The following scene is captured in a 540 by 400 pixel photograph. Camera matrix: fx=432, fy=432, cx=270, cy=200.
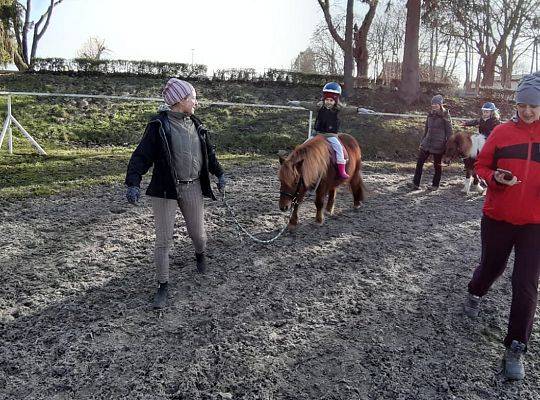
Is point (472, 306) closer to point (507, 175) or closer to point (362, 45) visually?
point (507, 175)

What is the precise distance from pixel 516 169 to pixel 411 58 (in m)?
15.8

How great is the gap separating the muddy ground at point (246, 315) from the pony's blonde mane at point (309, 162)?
0.87 m

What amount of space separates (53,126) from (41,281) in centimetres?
965

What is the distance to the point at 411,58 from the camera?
57.0 feet

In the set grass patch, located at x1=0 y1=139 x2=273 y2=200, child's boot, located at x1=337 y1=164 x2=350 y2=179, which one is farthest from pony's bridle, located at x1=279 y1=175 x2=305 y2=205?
grass patch, located at x1=0 y1=139 x2=273 y2=200

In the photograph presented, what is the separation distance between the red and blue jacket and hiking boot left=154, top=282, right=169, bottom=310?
9.15 ft

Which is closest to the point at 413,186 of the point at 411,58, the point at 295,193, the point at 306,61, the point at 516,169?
the point at 295,193

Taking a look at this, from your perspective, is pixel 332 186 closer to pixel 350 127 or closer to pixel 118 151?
pixel 118 151

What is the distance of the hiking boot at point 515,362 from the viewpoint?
121 inches

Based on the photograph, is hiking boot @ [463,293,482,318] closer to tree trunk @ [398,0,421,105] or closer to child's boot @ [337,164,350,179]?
child's boot @ [337,164,350,179]

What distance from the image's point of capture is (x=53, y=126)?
12461 mm

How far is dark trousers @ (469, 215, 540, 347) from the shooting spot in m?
3.00

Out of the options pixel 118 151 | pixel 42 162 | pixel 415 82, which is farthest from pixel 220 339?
pixel 415 82

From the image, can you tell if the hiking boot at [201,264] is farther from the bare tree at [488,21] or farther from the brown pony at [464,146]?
the bare tree at [488,21]
